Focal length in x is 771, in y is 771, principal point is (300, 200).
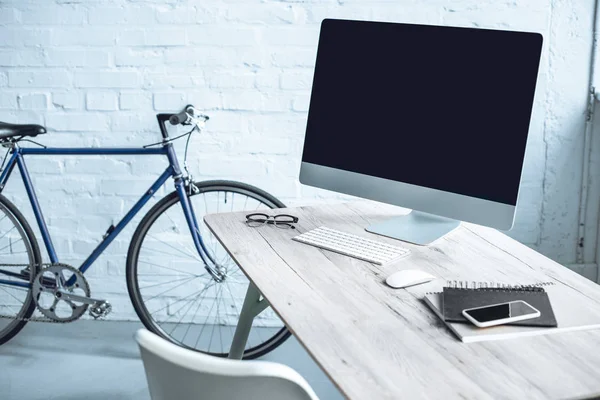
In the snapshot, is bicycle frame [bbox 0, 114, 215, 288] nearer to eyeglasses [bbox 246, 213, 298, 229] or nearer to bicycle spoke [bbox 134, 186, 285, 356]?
bicycle spoke [bbox 134, 186, 285, 356]

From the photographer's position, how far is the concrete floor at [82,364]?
8.71 feet

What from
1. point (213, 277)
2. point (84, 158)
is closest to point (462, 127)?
point (213, 277)

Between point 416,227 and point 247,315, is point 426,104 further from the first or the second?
point 247,315

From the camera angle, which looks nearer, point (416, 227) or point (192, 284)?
point (416, 227)

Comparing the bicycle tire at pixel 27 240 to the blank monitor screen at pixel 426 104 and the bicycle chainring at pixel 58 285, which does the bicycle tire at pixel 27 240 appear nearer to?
the bicycle chainring at pixel 58 285

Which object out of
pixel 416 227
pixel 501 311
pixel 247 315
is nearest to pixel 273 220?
pixel 247 315

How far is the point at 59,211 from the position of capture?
10.1 ft

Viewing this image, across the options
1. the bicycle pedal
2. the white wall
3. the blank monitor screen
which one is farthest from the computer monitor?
the bicycle pedal

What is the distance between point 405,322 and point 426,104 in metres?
0.64

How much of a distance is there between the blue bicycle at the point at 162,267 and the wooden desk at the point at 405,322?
806mm

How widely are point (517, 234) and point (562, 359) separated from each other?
6.35 feet

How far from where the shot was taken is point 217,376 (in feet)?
3.42

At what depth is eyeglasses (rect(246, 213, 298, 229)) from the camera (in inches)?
81.0

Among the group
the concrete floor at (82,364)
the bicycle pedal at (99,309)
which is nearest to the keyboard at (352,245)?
the concrete floor at (82,364)
